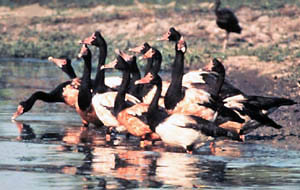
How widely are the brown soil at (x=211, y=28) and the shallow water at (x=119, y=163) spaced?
13.7ft

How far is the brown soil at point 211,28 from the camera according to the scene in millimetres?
24219

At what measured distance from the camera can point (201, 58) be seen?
29234 millimetres

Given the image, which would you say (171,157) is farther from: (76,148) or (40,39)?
(40,39)

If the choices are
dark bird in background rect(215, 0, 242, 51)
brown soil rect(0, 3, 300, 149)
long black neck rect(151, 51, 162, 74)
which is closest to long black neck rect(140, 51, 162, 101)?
long black neck rect(151, 51, 162, 74)

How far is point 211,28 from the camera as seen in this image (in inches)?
1425

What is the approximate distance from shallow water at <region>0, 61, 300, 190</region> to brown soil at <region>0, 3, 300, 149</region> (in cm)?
418

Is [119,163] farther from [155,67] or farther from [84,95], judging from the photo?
[84,95]

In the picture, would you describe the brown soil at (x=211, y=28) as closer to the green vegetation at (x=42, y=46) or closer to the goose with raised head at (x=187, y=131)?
Result: the green vegetation at (x=42, y=46)

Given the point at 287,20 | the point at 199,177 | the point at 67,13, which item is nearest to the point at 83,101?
the point at 199,177

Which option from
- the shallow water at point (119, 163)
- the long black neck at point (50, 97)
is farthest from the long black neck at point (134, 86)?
the long black neck at point (50, 97)

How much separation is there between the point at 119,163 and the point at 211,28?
75.2ft

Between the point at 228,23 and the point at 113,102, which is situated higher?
the point at 228,23

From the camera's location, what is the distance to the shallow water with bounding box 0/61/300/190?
12.1 metres

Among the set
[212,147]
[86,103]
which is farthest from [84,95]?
[212,147]
